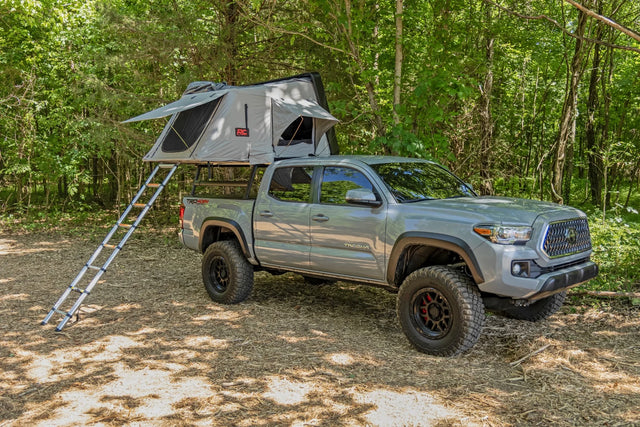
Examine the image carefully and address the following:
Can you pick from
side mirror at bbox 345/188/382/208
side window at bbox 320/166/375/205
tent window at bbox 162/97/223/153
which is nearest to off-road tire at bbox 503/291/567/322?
side mirror at bbox 345/188/382/208

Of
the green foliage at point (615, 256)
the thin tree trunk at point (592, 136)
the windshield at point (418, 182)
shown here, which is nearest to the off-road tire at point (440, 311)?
the windshield at point (418, 182)

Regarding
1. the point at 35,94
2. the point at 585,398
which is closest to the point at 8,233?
the point at 35,94

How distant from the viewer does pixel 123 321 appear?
6.66 metres

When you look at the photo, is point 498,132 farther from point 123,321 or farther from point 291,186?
point 123,321

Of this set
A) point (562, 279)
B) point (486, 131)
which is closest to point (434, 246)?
point (562, 279)

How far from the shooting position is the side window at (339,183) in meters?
6.10

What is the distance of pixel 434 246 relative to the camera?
209 inches

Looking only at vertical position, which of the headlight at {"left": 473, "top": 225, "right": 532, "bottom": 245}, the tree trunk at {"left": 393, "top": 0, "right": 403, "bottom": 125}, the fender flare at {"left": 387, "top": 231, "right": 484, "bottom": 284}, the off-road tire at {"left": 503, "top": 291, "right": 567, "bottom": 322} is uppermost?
the tree trunk at {"left": 393, "top": 0, "right": 403, "bottom": 125}

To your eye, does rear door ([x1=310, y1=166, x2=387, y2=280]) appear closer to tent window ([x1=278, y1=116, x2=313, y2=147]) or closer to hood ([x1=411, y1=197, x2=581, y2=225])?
hood ([x1=411, y1=197, x2=581, y2=225])

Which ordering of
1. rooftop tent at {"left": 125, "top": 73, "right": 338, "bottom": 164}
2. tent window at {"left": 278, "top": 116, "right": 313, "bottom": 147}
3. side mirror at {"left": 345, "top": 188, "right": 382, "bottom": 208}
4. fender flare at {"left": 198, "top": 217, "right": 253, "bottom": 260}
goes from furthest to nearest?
tent window at {"left": 278, "top": 116, "right": 313, "bottom": 147}, rooftop tent at {"left": 125, "top": 73, "right": 338, "bottom": 164}, fender flare at {"left": 198, "top": 217, "right": 253, "bottom": 260}, side mirror at {"left": 345, "top": 188, "right": 382, "bottom": 208}

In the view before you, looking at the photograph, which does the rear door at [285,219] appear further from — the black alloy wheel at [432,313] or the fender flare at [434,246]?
the black alloy wheel at [432,313]

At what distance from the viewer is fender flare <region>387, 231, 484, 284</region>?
4992 mm

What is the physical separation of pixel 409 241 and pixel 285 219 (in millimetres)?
1777

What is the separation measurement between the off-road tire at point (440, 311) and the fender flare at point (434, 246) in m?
0.20
